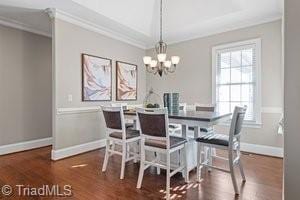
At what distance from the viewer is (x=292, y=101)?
1164mm

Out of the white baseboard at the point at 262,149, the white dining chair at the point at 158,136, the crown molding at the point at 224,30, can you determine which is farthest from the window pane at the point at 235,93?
the white dining chair at the point at 158,136

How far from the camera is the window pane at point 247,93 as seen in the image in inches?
160

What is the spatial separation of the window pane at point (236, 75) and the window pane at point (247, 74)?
0.08 metres

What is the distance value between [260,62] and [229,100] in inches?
39.2

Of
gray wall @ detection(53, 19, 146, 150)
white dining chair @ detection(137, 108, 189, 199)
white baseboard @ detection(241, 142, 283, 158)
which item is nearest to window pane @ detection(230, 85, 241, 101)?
white baseboard @ detection(241, 142, 283, 158)

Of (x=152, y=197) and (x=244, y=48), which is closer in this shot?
(x=152, y=197)

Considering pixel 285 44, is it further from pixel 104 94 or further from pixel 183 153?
pixel 104 94

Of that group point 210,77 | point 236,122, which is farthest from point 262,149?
point 236,122

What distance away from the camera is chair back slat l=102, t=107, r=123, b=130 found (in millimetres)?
2785

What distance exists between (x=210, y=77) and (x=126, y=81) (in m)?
2.10

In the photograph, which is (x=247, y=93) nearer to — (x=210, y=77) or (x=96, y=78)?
(x=210, y=77)

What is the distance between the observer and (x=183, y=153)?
2654mm

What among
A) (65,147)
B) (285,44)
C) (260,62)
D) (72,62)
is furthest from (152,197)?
(260,62)

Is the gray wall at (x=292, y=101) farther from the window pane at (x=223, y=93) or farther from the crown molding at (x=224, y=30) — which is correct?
the window pane at (x=223, y=93)
